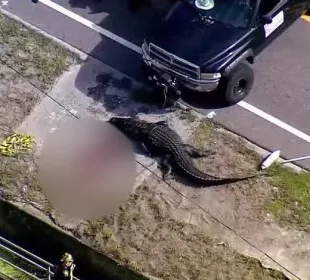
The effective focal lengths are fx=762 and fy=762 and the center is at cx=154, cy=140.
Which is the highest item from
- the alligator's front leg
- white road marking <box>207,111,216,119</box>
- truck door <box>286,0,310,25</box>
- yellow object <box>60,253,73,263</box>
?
truck door <box>286,0,310,25</box>

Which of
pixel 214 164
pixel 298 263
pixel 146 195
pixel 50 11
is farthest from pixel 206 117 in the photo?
pixel 50 11

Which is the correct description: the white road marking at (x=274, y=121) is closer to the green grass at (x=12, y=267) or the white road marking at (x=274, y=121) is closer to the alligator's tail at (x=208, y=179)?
the alligator's tail at (x=208, y=179)

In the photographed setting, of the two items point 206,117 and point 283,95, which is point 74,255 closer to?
point 206,117

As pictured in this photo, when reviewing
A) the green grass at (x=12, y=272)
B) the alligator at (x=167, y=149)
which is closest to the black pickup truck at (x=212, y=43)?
the alligator at (x=167, y=149)

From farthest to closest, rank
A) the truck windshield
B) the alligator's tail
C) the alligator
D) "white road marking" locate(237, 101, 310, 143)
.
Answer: the truck windshield
"white road marking" locate(237, 101, 310, 143)
the alligator
the alligator's tail

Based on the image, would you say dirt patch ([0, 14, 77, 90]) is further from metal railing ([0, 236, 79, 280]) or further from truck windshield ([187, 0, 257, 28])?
metal railing ([0, 236, 79, 280])

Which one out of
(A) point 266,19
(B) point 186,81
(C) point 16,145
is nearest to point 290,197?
(B) point 186,81

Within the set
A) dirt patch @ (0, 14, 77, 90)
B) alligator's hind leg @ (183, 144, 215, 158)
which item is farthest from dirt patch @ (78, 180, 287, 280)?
dirt patch @ (0, 14, 77, 90)
